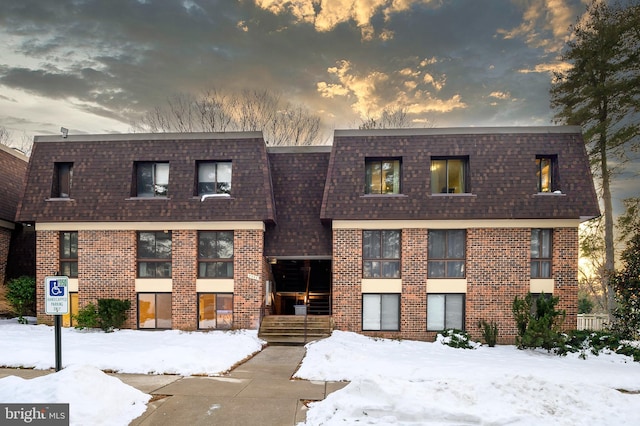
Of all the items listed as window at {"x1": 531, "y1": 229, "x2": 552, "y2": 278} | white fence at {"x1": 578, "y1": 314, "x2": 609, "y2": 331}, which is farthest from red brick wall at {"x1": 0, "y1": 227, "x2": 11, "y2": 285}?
white fence at {"x1": 578, "y1": 314, "x2": 609, "y2": 331}

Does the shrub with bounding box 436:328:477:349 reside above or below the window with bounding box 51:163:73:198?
below

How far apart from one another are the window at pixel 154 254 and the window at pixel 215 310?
6.59ft

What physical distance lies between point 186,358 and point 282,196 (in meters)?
8.70

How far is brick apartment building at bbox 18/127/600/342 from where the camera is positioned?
15.7 meters

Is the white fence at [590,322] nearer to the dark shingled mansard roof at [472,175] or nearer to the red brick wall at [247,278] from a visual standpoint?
the dark shingled mansard roof at [472,175]

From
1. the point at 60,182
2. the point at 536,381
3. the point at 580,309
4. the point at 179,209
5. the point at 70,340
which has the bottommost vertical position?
the point at 580,309

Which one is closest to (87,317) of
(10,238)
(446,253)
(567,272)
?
(10,238)

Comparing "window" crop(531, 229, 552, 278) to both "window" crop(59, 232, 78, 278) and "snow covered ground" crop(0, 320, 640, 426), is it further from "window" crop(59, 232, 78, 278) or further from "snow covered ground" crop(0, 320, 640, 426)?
"window" crop(59, 232, 78, 278)

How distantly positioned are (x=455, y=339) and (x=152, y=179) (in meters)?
14.6

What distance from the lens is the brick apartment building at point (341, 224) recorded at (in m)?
15.7

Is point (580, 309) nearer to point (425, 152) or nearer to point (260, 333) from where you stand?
point (425, 152)

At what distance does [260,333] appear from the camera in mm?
15734

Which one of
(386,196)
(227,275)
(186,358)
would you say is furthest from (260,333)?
(386,196)

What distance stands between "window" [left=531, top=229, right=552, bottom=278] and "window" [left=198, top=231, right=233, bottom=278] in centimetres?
1292
